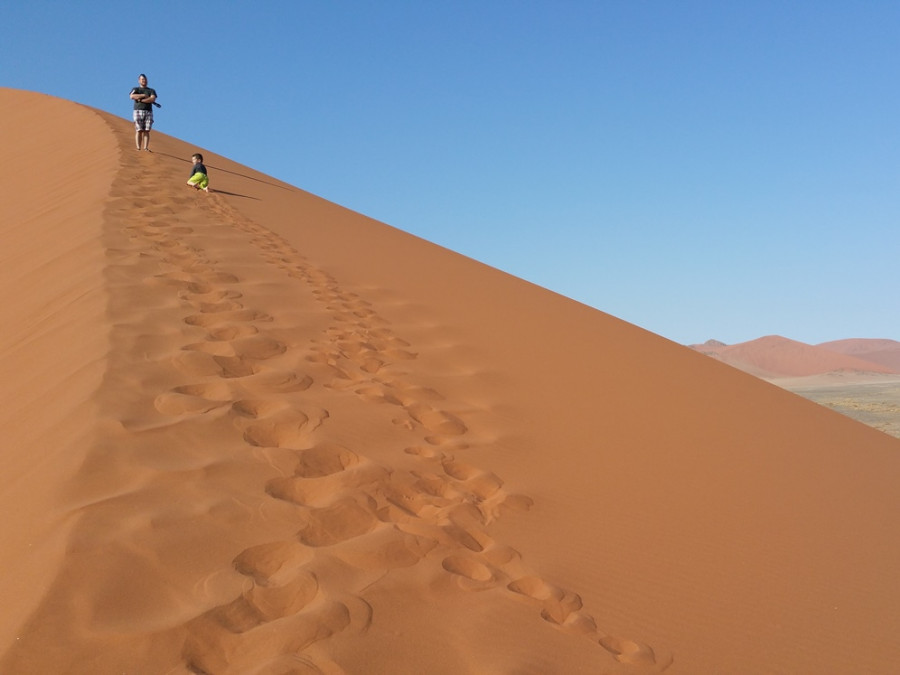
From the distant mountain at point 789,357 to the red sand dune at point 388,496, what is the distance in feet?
185

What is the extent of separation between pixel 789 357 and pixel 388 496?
228 feet

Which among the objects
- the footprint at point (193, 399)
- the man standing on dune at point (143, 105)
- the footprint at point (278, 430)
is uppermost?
the man standing on dune at point (143, 105)

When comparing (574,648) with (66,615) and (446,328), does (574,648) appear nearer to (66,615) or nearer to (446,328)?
(66,615)

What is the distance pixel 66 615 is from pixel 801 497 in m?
3.21

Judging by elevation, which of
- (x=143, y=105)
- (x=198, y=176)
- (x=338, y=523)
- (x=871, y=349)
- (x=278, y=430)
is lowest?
(x=338, y=523)

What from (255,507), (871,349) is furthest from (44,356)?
(871,349)

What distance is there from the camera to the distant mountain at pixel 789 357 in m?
61.4

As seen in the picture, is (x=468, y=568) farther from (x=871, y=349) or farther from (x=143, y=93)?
(x=871, y=349)

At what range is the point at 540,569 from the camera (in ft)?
7.89

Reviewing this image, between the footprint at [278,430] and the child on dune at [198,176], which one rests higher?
the child on dune at [198,176]

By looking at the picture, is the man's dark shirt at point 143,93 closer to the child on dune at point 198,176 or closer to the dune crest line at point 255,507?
the child on dune at point 198,176

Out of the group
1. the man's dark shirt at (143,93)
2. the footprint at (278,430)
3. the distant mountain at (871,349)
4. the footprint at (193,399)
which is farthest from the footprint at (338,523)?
the distant mountain at (871,349)

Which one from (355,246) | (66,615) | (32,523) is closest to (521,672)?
(66,615)

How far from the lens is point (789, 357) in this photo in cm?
6512
